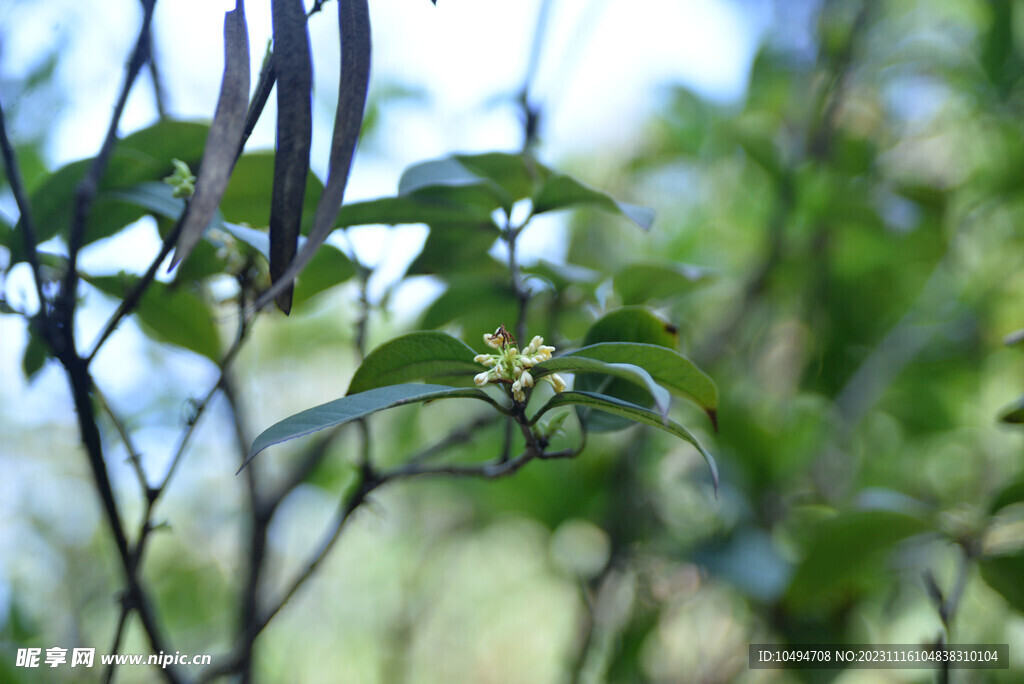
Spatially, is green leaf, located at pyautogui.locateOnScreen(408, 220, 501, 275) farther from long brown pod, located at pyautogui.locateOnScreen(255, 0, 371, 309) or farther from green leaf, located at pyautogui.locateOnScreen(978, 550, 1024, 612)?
green leaf, located at pyautogui.locateOnScreen(978, 550, 1024, 612)

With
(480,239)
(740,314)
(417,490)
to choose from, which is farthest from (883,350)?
(417,490)

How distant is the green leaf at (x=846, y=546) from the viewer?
0.63 metres

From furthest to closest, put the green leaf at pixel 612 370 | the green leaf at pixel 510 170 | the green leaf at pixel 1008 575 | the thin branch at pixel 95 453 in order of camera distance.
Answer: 1. the green leaf at pixel 1008 575
2. the green leaf at pixel 510 170
3. the thin branch at pixel 95 453
4. the green leaf at pixel 612 370

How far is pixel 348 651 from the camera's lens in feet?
4.61

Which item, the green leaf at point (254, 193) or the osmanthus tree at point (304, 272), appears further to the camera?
the green leaf at point (254, 193)

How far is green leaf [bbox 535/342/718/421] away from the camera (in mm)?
343

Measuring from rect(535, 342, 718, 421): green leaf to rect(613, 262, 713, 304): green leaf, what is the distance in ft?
0.57

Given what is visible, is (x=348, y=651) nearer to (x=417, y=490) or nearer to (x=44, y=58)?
(x=417, y=490)

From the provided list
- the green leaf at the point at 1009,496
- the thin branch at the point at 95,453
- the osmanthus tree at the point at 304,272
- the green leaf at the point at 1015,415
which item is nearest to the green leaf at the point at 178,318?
the osmanthus tree at the point at 304,272

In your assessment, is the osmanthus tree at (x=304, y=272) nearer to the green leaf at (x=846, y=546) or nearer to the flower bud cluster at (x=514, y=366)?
the flower bud cluster at (x=514, y=366)

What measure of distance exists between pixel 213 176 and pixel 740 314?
33.9 inches

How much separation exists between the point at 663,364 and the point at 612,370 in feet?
0.24

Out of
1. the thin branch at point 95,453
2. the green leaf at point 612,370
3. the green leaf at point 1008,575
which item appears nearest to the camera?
the green leaf at point 612,370

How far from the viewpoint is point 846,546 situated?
65 centimetres
